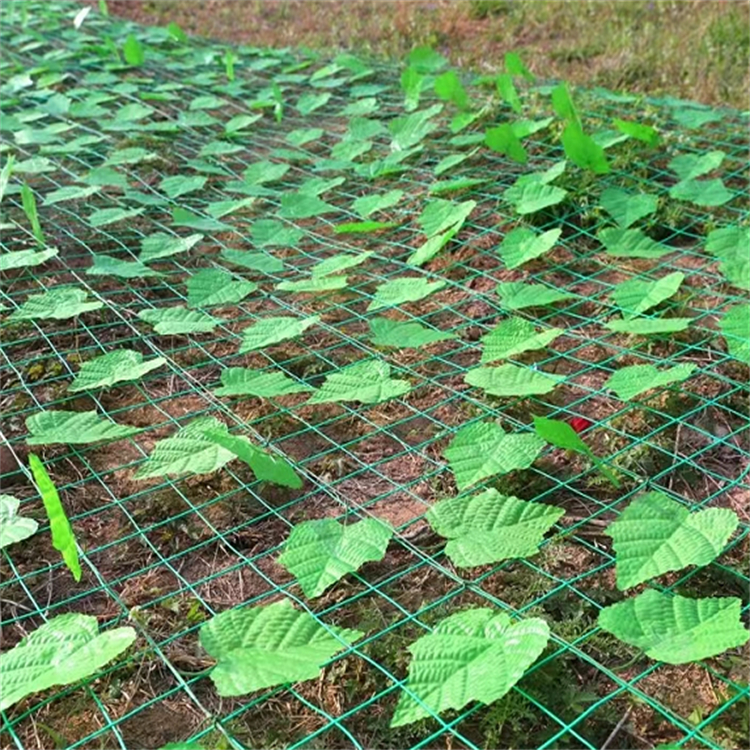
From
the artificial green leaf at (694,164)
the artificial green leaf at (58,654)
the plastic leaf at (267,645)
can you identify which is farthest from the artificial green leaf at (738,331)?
the artificial green leaf at (58,654)

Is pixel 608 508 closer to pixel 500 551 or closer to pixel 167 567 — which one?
pixel 500 551

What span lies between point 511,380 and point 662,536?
452 millimetres

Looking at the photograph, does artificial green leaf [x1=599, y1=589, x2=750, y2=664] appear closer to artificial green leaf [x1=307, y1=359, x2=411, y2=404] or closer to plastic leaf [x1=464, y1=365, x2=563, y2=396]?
plastic leaf [x1=464, y1=365, x2=563, y2=396]

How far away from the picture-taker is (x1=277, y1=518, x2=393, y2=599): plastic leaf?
125 centimetres

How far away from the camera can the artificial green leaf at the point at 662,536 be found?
1.21m

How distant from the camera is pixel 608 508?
1393mm

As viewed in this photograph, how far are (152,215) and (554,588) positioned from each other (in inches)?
66.6

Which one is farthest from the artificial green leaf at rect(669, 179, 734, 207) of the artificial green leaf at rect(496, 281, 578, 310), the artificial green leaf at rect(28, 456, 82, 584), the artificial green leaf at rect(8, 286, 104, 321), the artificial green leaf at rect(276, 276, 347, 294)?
the artificial green leaf at rect(28, 456, 82, 584)

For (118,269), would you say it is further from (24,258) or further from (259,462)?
(259,462)

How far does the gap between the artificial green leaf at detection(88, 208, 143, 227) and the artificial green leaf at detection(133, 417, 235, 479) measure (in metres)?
0.98

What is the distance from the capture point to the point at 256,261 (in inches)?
86.7

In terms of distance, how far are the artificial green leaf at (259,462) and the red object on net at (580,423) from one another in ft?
1.63

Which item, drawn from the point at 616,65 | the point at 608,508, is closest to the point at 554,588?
the point at 608,508

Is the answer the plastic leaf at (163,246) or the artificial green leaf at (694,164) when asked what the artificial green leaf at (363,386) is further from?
the artificial green leaf at (694,164)
